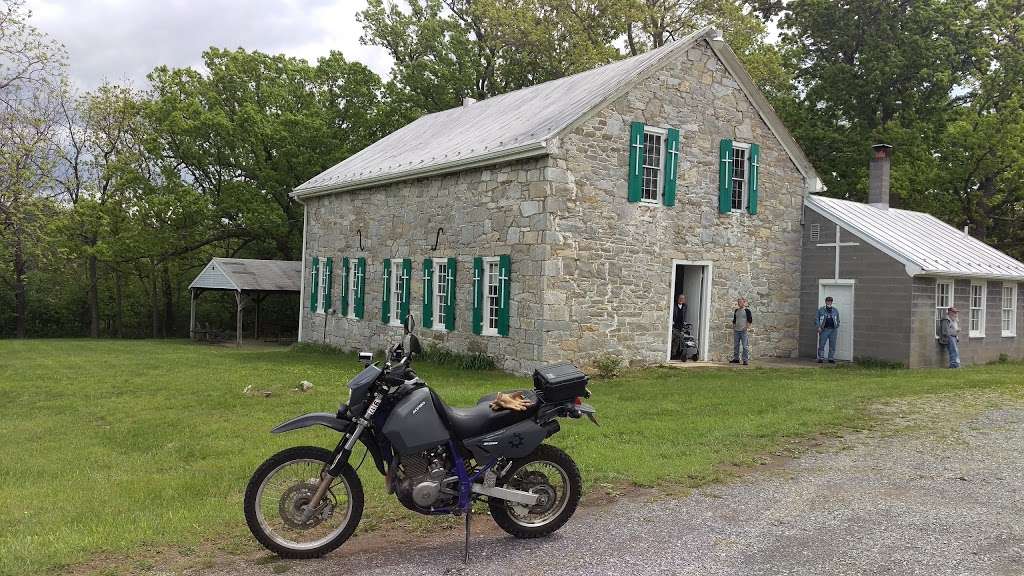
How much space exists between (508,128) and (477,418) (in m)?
12.4

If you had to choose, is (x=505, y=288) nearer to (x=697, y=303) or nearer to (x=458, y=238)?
(x=458, y=238)

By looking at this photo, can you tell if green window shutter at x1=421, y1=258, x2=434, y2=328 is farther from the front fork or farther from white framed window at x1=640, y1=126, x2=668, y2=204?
the front fork

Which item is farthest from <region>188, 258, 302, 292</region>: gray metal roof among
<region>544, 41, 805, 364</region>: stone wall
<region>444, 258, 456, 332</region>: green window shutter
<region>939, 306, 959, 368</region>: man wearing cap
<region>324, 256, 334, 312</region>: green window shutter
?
<region>939, 306, 959, 368</region>: man wearing cap

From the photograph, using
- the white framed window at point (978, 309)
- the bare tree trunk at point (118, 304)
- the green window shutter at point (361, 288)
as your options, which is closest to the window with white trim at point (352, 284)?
the green window shutter at point (361, 288)

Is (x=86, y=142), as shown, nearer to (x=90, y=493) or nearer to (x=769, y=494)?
(x=90, y=493)

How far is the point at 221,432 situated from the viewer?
8.91 meters

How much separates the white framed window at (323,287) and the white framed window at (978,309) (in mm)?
15796

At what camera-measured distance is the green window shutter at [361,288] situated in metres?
20.0

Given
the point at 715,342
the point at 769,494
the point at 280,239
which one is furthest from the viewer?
the point at 280,239

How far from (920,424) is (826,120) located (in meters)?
22.2

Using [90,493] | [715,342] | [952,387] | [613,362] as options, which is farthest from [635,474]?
[715,342]

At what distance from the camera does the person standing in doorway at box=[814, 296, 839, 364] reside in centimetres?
1673

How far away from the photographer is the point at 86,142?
3094cm

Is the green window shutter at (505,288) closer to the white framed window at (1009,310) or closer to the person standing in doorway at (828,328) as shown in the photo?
the person standing in doorway at (828,328)
